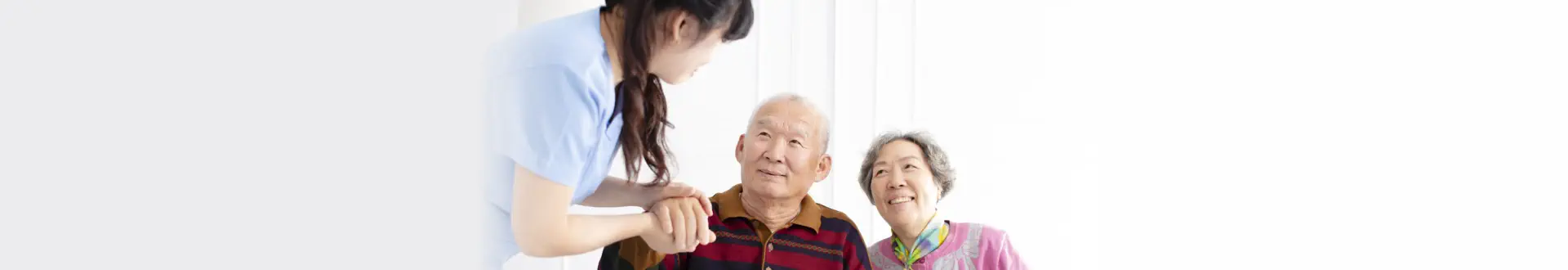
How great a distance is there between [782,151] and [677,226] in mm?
608

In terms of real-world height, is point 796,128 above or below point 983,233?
above

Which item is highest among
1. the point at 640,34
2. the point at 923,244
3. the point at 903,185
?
the point at 640,34

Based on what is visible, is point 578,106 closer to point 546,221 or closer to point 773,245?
point 546,221

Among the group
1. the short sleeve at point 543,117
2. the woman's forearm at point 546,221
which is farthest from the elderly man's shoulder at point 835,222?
the short sleeve at point 543,117

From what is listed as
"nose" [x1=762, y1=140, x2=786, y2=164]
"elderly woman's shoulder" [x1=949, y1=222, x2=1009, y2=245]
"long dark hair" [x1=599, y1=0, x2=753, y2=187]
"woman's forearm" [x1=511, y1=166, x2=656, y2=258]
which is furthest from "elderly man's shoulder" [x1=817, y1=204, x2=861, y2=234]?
"woman's forearm" [x1=511, y1=166, x2=656, y2=258]

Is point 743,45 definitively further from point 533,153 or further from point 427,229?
point 427,229

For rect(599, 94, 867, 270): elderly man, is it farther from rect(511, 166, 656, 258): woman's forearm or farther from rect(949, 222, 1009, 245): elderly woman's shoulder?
rect(511, 166, 656, 258): woman's forearm

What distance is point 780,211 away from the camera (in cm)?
186

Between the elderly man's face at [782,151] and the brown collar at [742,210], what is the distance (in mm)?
24

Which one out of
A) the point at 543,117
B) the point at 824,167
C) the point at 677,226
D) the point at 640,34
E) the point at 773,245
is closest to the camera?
the point at 543,117

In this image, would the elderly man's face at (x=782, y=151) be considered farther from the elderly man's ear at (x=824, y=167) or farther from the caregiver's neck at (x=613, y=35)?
the caregiver's neck at (x=613, y=35)

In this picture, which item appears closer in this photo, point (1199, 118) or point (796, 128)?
point (796, 128)

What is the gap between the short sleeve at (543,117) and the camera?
896mm

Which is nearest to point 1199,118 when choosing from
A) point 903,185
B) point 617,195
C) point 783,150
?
point 903,185
